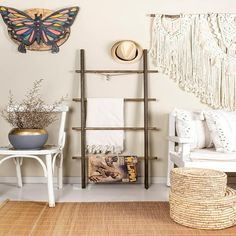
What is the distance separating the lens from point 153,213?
91.9 inches

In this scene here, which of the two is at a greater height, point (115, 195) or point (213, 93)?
point (213, 93)

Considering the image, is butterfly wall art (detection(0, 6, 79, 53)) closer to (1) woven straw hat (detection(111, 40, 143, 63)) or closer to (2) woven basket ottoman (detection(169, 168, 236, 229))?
(1) woven straw hat (detection(111, 40, 143, 63))

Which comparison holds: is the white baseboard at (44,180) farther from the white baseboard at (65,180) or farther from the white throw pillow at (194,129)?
the white throw pillow at (194,129)

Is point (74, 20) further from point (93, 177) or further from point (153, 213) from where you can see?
point (153, 213)

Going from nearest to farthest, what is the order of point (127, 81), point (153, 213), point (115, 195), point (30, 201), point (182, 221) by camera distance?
point (182, 221), point (153, 213), point (30, 201), point (115, 195), point (127, 81)

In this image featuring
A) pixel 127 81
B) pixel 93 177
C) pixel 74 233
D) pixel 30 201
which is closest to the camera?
pixel 74 233

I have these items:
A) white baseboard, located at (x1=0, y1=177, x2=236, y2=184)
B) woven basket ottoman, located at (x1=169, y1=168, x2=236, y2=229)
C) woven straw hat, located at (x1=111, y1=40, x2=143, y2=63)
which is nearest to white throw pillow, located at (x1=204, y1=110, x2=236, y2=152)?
woven basket ottoman, located at (x1=169, y1=168, x2=236, y2=229)

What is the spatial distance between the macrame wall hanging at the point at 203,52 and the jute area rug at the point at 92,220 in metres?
1.25

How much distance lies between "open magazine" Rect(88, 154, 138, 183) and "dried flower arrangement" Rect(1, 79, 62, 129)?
548mm

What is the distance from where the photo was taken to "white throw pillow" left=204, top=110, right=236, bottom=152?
271 centimetres

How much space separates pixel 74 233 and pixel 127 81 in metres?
1.74

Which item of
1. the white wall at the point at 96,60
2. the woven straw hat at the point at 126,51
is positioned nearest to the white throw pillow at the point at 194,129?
the white wall at the point at 96,60

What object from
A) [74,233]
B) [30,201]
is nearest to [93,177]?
[30,201]

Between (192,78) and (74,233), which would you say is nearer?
(74,233)
